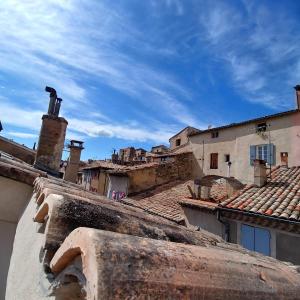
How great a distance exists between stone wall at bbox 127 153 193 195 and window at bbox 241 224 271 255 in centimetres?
1136

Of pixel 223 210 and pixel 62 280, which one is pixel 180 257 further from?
pixel 223 210

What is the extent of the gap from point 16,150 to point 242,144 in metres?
18.4

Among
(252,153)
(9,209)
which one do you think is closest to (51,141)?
(9,209)

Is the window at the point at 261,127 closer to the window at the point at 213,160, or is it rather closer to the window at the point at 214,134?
the window at the point at 214,134

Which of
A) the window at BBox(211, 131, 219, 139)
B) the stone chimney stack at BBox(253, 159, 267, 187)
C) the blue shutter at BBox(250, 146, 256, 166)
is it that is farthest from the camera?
the window at BBox(211, 131, 219, 139)

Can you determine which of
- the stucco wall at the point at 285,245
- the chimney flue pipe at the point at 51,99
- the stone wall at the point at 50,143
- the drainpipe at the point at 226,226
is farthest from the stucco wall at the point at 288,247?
the chimney flue pipe at the point at 51,99

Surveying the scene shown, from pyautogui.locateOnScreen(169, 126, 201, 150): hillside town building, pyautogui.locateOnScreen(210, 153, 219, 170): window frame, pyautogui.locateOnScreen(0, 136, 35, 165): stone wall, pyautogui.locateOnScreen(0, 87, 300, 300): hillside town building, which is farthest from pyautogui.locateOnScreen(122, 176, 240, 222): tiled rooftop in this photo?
pyautogui.locateOnScreen(169, 126, 201, 150): hillside town building

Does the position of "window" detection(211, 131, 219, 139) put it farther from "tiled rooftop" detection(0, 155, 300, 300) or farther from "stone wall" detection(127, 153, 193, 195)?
"tiled rooftop" detection(0, 155, 300, 300)

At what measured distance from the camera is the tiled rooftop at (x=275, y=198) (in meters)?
8.78

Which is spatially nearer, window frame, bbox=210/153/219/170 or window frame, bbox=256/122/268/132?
window frame, bbox=256/122/268/132

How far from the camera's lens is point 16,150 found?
57.1 ft

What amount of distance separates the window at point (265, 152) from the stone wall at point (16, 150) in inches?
693

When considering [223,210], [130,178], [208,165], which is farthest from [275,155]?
[223,210]

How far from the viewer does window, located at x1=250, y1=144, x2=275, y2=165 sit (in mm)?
21869
